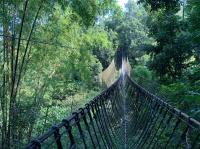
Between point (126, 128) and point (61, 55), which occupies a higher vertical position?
point (61, 55)

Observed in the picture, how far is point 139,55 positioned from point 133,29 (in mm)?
2802

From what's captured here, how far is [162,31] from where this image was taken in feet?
33.5

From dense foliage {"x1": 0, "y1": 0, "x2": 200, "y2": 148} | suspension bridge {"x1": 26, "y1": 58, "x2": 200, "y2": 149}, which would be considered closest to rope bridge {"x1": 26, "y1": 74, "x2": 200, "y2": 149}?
suspension bridge {"x1": 26, "y1": 58, "x2": 200, "y2": 149}

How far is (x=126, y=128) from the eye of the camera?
15.2 ft

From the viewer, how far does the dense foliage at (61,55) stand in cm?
444

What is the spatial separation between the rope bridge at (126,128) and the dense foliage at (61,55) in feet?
0.72

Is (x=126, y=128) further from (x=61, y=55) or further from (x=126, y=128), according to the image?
(x=61, y=55)

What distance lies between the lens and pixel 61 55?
24.4 ft

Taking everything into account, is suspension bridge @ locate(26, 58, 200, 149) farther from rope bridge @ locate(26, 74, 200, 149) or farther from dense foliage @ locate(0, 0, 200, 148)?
dense foliage @ locate(0, 0, 200, 148)

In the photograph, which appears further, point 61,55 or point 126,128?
point 61,55

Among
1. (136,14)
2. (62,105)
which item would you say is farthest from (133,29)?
(62,105)

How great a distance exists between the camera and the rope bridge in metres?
1.67

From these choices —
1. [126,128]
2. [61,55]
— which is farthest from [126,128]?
[61,55]

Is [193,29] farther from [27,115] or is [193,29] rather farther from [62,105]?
[62,105]
